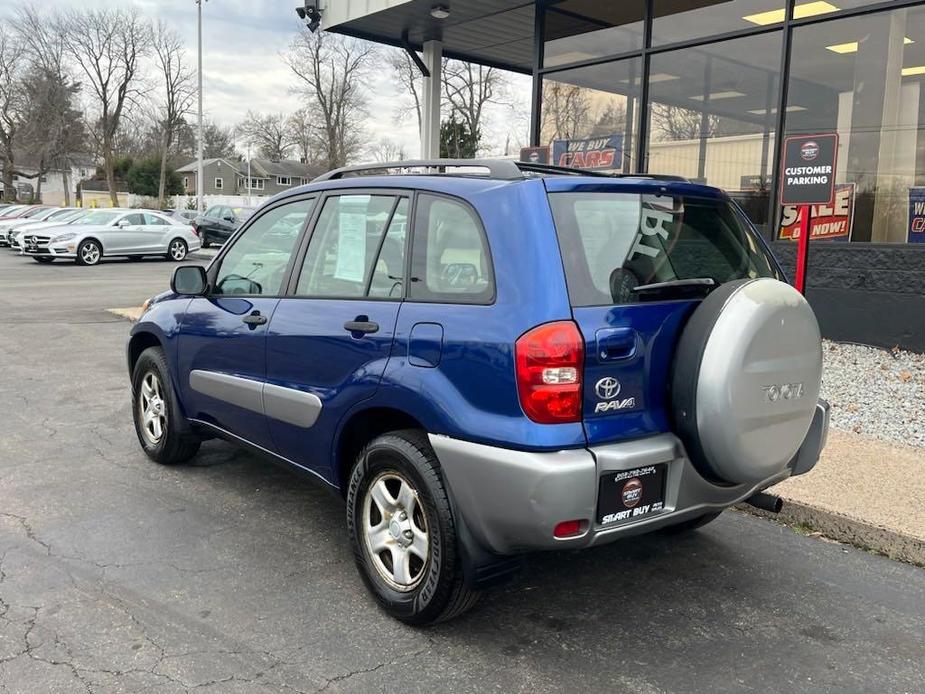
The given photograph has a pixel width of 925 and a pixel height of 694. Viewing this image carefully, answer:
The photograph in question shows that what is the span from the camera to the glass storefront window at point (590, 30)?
445 inches

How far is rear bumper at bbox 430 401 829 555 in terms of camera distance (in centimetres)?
272

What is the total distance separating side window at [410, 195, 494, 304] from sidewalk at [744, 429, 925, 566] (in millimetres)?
2527

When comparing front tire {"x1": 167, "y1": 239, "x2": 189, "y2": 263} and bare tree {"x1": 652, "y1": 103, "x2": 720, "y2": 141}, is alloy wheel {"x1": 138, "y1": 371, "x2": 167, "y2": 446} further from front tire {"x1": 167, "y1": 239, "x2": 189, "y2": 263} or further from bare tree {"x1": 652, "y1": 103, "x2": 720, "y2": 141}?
front tire {"x1": 167, "y1": 239, "x2": 189, "y2": 263}

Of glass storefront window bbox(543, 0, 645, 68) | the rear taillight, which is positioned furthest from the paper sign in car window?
glass storefront window bbox(543, 0, 645, 68)

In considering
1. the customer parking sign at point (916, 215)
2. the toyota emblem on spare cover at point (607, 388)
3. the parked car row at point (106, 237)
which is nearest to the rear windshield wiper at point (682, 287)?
the toyota emblem on spare cover at point (607, 388)

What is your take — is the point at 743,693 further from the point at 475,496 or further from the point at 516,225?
the point at 516,225

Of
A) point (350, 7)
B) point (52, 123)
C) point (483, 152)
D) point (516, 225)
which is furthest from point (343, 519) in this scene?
point (52, 123)

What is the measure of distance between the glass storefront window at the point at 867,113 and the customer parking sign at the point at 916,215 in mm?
10

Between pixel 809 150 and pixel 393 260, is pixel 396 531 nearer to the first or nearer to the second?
pixel 393 260

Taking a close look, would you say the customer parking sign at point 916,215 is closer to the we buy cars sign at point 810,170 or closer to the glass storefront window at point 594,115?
the we buy cars sign at point 810,170

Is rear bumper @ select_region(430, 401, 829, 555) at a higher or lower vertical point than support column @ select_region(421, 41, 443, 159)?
lower

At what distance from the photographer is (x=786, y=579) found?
12.4 feet

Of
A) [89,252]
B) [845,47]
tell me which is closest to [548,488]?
[845,47]

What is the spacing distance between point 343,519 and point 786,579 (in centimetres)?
226
